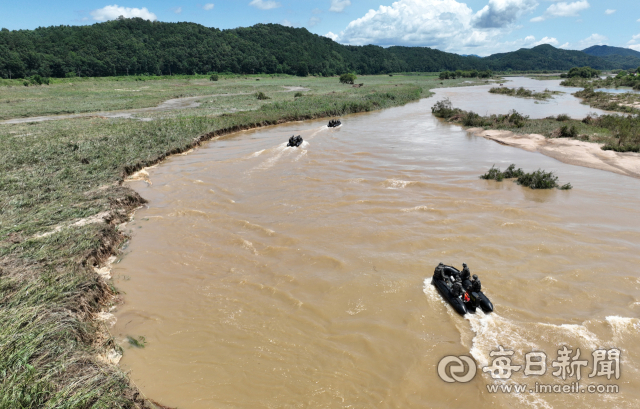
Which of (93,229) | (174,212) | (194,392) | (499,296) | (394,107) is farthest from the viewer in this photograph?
(394,107)

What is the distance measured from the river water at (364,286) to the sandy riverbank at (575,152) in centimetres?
312

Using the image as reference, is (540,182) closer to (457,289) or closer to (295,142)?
(457,289)

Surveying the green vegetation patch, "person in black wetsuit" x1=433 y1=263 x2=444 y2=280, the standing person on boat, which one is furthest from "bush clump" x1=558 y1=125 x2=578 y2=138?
the green vegetation patch

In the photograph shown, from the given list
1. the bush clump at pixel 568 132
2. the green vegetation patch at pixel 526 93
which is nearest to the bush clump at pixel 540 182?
the bush clump at pixel 568 132

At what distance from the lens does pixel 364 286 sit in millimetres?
9609

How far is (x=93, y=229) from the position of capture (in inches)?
438

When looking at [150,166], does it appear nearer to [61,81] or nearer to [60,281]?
[60,281]

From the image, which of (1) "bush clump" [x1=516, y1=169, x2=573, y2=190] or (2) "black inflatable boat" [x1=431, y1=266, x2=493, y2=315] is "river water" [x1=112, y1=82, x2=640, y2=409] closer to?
(2) "black inflatable boat" [x1=431, y1=266, x2=493, y2=315]

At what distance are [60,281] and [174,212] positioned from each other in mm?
6670

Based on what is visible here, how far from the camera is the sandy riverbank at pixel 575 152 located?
21078mm

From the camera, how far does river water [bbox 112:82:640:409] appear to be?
6.71m

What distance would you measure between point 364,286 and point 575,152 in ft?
76.0

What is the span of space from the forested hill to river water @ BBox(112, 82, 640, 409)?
10685cm

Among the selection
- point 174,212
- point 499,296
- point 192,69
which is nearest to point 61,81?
point 192,69
